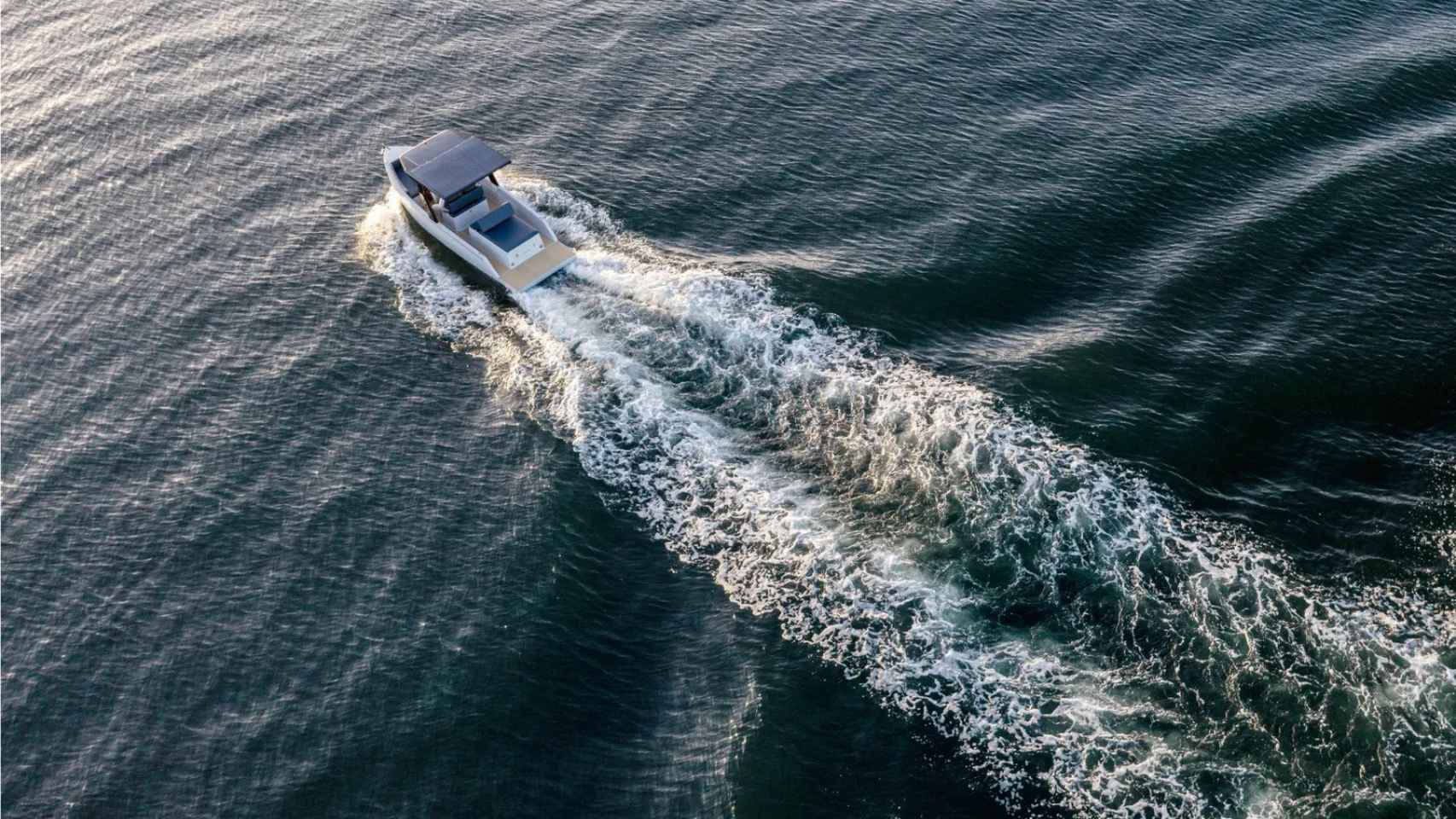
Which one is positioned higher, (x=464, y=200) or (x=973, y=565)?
(x=464, y=200)

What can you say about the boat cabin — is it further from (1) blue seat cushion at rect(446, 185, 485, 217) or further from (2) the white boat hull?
(2) the white boat hull

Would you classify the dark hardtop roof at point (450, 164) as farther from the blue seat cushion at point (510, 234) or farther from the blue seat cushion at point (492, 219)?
the blue seat cushion at point (510, 234)

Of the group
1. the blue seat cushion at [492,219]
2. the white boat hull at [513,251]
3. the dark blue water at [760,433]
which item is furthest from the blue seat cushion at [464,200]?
the dark blue water at [760,433]

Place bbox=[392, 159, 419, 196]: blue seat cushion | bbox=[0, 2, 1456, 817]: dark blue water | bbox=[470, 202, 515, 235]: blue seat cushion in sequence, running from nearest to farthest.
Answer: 1. bbox=[0, 2, 1456, 817]: dark blue water
2. bbox=[470, 202, 515, 235]: blue seat cushion
3. bbox=[392, 159, 419, 196]: blue seat cushion

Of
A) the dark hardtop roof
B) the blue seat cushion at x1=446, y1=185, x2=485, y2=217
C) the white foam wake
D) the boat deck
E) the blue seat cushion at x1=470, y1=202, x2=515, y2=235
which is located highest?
the dark hardtop roof

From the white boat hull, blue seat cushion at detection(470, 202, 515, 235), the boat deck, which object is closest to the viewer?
the boat deck

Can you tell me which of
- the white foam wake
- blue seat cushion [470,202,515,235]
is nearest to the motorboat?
blue seat cushion [470,202,515,235]

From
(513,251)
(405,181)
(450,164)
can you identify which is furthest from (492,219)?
(405,181)

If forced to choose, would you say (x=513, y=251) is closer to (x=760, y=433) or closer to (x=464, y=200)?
(x=464, y=200)

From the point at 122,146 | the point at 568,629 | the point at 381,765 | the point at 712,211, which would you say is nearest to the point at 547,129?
the point at 712,211
